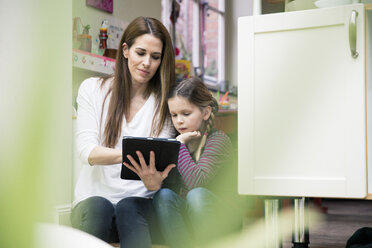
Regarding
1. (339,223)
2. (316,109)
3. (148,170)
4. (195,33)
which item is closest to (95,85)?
(148,170)

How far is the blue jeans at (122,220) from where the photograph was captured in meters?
0.48

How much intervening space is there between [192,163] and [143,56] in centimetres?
14

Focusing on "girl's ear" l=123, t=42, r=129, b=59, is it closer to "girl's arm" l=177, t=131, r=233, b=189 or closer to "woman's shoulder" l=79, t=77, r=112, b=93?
"woman's shoulder" l=79, t=77, r=112, b=93

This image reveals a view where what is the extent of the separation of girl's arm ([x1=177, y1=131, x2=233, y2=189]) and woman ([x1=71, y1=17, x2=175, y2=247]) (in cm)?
5

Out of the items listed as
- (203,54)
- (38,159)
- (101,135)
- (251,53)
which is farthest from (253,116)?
(203,54)

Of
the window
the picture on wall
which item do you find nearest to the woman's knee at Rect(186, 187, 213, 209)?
the picture on wall

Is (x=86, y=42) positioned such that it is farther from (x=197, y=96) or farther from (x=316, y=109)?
(x=316, y=109)

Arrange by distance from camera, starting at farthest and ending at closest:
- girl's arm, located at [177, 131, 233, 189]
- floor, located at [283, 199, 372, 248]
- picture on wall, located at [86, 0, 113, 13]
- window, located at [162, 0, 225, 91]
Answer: window, located at [162, 0, 225, 91] → floor, located at [283, 199, 372, 248] → picture on wall, located at [86, 0, 113, 13] → girl's arm, located at [177, 131, 233, 189]

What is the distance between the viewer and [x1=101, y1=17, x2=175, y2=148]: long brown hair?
0.49 meters

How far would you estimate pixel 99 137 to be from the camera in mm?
550

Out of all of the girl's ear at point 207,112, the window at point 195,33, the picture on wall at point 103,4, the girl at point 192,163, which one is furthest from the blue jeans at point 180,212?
the window at point 195,33

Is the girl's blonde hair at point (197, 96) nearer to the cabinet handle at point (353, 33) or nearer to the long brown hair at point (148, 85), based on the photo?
the long brown hair at point (148, 85)

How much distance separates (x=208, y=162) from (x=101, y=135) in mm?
133

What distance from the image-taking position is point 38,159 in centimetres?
3
